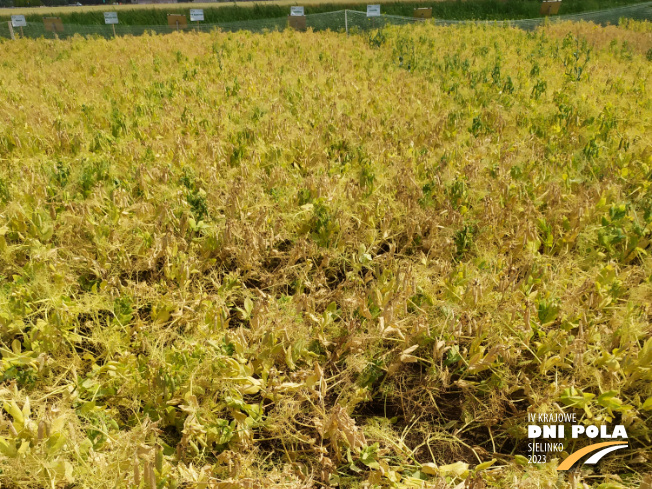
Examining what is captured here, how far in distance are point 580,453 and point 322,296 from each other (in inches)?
55.8

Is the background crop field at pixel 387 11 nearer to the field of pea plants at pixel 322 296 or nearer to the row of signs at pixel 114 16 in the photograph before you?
the row of signs at pixel 114 16

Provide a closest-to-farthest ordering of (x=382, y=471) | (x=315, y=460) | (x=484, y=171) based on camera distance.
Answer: (x=382, y=471), (x=315, y=460), (x=484, y=171)

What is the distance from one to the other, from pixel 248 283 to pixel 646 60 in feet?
28.9

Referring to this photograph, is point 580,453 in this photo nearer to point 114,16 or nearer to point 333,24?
point 114,16

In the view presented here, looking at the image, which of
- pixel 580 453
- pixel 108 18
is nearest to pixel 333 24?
pixel 108 18

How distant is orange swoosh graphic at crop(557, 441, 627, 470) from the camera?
1653 mm

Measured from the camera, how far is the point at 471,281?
229cm

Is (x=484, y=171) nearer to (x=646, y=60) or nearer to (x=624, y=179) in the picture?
(x=624, y=179)

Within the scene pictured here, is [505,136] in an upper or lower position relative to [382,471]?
upper

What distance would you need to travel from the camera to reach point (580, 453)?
1.70 metres

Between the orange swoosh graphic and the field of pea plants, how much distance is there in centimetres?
3

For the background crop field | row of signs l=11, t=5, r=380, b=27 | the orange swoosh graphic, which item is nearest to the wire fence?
row of signs l=11, t=5, r=380, b=27

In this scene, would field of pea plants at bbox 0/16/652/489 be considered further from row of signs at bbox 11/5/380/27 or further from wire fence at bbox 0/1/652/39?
wire fence at bbox 0/1/652/39

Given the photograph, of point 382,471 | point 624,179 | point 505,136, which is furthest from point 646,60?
point 382,471
